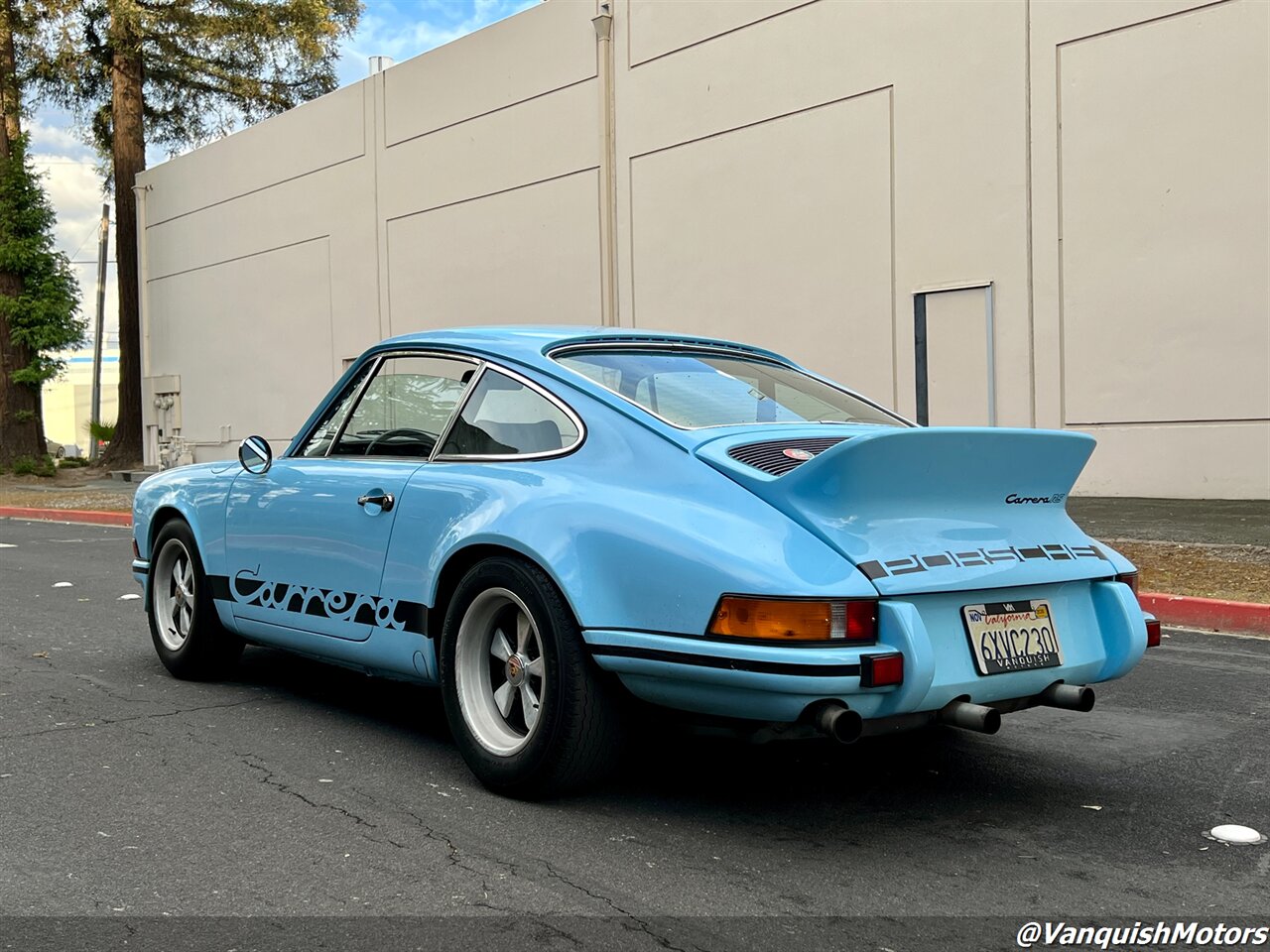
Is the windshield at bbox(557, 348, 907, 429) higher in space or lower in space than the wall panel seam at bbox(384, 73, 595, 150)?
lower

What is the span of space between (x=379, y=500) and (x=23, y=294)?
2872 centimetres

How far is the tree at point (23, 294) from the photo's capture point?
2917 centimetres

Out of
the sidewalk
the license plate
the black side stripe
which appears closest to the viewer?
the license plate

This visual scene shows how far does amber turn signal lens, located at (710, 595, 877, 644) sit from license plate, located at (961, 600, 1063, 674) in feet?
1.29

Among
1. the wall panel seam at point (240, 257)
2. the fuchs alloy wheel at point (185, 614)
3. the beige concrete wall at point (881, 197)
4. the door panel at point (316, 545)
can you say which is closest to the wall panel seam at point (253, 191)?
the beige concrete wall at point (881, 197)

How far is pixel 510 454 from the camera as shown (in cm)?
424

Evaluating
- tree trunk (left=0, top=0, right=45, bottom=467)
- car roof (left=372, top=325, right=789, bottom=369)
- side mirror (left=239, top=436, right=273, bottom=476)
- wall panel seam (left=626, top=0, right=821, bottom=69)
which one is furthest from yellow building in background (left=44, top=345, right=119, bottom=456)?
car roof (left=372, top=325, right=789, bottom=369)

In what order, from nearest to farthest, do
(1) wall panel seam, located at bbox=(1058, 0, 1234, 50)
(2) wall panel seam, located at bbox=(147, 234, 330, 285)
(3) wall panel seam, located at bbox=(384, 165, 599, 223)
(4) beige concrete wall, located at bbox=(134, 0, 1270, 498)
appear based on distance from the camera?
(1) wall panel seam, located at bbox=(1058, 0, 1234, 50) → (4) beige concrete wall, located at bbox=(134, 0, 1270, 498) → (3) wall panel seam, located at bbox=(384, 165, 599, 223) → (2) wall panel seam, located at bbox=(147, 234, 330, 285)

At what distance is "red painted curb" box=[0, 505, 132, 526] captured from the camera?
17.7 m

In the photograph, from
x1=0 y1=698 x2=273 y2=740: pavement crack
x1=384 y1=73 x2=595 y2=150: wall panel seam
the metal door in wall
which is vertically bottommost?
x1=0 y1=698 x2=273 y2=740: pavement crack

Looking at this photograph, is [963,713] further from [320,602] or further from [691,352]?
[320,602]

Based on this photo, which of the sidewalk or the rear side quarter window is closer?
the rear side quarter window

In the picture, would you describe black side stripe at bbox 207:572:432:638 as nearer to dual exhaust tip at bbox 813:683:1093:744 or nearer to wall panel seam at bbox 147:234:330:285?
dual exhaust tip at bbox 813:683:1093:744

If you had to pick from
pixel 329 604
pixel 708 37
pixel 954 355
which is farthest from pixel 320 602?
pixel 708 37
